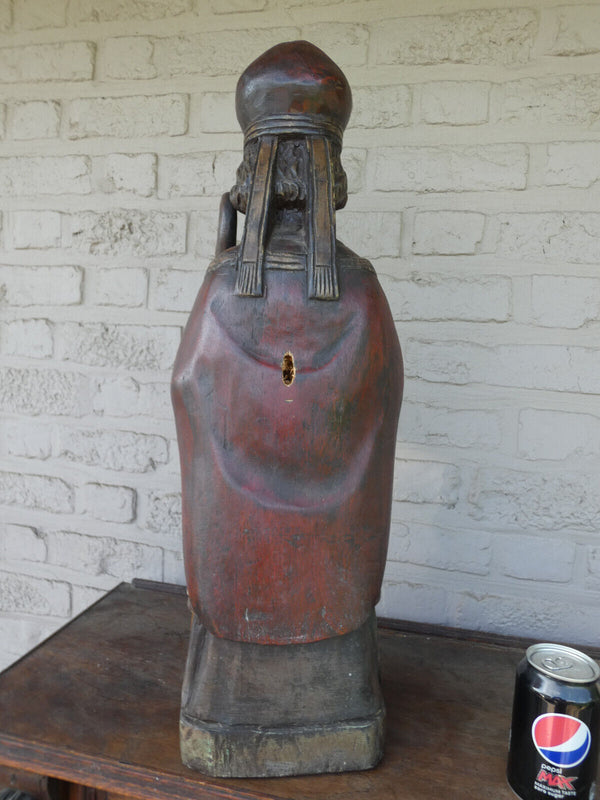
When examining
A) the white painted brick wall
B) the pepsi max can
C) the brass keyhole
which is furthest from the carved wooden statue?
the white painted brick wall

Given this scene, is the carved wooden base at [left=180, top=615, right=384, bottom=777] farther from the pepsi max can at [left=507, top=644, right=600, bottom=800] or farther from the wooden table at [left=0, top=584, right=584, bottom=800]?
the pepsi max can at [left=507, top=644, right=600, bottom=800]

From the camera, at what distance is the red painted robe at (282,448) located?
0.71m

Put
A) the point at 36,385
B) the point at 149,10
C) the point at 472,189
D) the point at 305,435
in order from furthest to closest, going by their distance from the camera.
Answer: the point at 36,385 < the point at 149,10 < the point at 472,189 < the point at 305,435

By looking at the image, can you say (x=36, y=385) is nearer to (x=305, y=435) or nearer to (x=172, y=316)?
(x=172, y=316)

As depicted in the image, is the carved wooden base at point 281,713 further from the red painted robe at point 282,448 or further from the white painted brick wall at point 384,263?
the white painted brick wall at point 384,263

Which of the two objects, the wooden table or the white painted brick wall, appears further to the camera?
the white painted brick wall

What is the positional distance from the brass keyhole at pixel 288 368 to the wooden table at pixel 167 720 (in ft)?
1.53

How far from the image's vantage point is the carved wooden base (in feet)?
2.44

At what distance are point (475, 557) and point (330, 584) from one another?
0.59 m

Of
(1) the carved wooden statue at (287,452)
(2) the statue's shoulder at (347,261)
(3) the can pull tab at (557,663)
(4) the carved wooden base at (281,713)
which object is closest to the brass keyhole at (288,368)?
(1) the carved wooden statue at (287,452)

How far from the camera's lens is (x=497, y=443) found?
1.20 metres

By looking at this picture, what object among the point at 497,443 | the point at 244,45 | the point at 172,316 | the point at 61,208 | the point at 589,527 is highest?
the point at 244,45

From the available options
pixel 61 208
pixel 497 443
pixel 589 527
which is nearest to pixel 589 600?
pixel 589 527

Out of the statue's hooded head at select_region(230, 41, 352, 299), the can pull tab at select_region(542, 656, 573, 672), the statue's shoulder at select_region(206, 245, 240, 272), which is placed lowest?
the can pull tab at select_region(542, 656, 573, 672)
